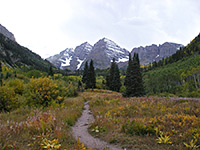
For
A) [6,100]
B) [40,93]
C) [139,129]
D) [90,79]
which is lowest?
[139,129]

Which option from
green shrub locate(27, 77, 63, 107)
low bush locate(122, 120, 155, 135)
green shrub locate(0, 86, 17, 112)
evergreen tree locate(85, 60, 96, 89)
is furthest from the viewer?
evergreen tree locate(85, 60, 96, 89)

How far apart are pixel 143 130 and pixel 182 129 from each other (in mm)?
1556

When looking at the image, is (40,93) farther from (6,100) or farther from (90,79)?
(90,79)

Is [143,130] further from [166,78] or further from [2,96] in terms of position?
[166,78]

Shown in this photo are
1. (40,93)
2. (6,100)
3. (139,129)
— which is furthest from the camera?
(40,93)

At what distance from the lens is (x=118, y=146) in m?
4.29

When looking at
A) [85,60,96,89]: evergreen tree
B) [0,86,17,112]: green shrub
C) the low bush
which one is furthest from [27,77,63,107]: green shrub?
[85,60,96,89]: evergreen tree

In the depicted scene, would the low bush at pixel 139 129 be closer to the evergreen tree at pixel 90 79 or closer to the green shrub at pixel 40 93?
the green shrub at pixel 40 93

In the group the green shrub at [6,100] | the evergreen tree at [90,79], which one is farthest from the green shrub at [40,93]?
the evergreen tree at [90,79]

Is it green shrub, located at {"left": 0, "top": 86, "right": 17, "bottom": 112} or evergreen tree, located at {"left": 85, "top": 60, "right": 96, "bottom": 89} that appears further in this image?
evergreen tree, located at {"left": 85, "top": 60, "right": 96, "bottom": 89}

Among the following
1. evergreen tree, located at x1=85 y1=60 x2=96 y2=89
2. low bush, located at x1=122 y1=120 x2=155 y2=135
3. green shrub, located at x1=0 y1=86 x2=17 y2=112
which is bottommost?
low bush, located at x1=122 y1=120 x2=155 y2=135

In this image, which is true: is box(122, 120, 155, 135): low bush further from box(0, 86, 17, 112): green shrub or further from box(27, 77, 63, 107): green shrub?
box(0, 86, 17, 112): green shrub

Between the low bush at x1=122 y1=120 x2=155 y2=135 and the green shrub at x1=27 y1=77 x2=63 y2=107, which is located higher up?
the green shrub at x1=27 y1=77 x2=63 y2=107

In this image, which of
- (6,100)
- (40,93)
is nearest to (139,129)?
(40,93)
